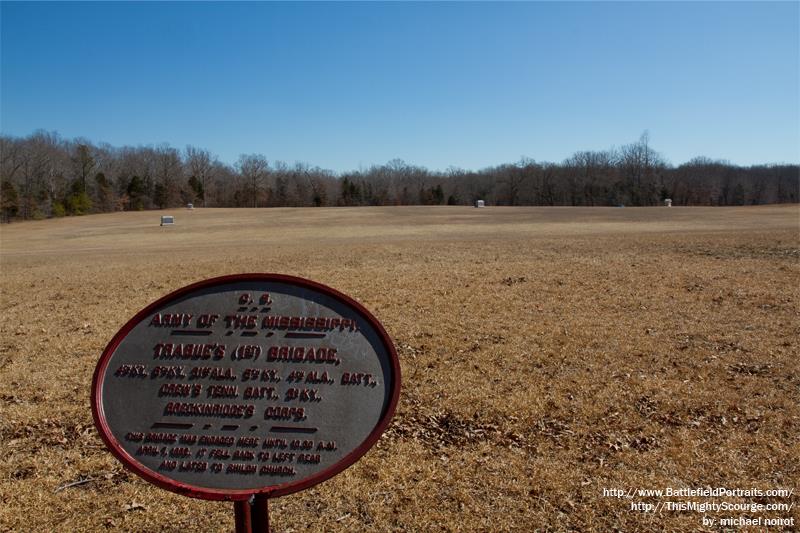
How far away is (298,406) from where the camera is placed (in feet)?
10.3

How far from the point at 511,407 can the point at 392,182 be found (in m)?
104

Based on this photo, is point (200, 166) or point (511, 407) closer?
point (511, 407)

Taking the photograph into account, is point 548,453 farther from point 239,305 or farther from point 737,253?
point 737,253

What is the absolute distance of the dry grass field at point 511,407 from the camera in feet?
13.8

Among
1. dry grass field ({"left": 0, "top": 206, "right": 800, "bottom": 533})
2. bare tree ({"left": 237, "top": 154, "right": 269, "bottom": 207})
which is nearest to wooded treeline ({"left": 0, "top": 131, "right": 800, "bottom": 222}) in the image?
bare tree ({"left": 237, "top": 154, "right": 269, "bottom": 207})

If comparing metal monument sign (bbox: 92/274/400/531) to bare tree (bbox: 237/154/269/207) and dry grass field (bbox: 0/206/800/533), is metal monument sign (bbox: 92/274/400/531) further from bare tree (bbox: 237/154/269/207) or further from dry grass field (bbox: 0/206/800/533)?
bare tree (bbox: 237/154/269/207)

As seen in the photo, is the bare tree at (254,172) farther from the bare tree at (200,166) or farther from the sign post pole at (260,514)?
the sign post pole at (260,514)

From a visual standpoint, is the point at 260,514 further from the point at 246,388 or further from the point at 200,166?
the point at 200,166

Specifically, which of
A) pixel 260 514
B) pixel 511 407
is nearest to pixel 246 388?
pixel 260 514

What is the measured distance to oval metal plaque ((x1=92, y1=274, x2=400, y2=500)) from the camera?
3039 millimetres

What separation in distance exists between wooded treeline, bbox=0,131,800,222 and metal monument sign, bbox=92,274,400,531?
81855mm

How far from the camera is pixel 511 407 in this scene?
5949 millimetres

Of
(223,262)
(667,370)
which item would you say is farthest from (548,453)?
(223,262)

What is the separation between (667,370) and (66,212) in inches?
2837
